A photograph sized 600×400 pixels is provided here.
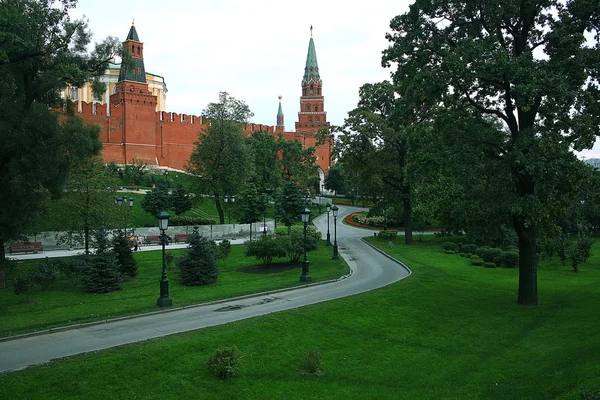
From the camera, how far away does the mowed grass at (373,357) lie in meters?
7.53

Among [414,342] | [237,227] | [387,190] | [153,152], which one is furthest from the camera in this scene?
[153,152]

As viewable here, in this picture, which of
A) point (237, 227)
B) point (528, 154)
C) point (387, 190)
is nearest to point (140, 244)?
point (237, 227)

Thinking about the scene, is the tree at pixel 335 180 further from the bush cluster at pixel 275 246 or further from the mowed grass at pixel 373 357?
the mowed grass at pixel 373 357

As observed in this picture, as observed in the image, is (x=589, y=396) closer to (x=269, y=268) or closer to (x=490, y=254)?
(x=269, y=268)

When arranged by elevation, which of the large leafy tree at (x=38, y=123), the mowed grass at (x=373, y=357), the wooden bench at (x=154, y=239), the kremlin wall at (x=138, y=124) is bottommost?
the mowed grass at (x=373, y=357)

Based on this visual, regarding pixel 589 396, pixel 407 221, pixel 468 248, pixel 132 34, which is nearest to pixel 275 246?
pixel 468 248

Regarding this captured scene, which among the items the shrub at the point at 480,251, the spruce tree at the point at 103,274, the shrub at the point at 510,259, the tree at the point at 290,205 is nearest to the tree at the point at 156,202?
the tree at the point at 290,205

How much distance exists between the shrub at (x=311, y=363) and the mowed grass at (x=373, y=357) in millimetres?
150

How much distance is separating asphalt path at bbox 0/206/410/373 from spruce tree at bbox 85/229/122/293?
4.32 metres

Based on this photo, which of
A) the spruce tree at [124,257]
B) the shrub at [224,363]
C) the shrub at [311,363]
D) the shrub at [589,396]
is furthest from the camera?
the spruce tree at [124,257]

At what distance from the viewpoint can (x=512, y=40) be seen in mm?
14406

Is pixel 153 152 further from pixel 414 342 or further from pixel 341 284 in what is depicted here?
pixel 414 342

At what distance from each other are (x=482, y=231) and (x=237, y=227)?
81.4 feet

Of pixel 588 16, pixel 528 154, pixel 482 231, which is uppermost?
pixel 588 16
